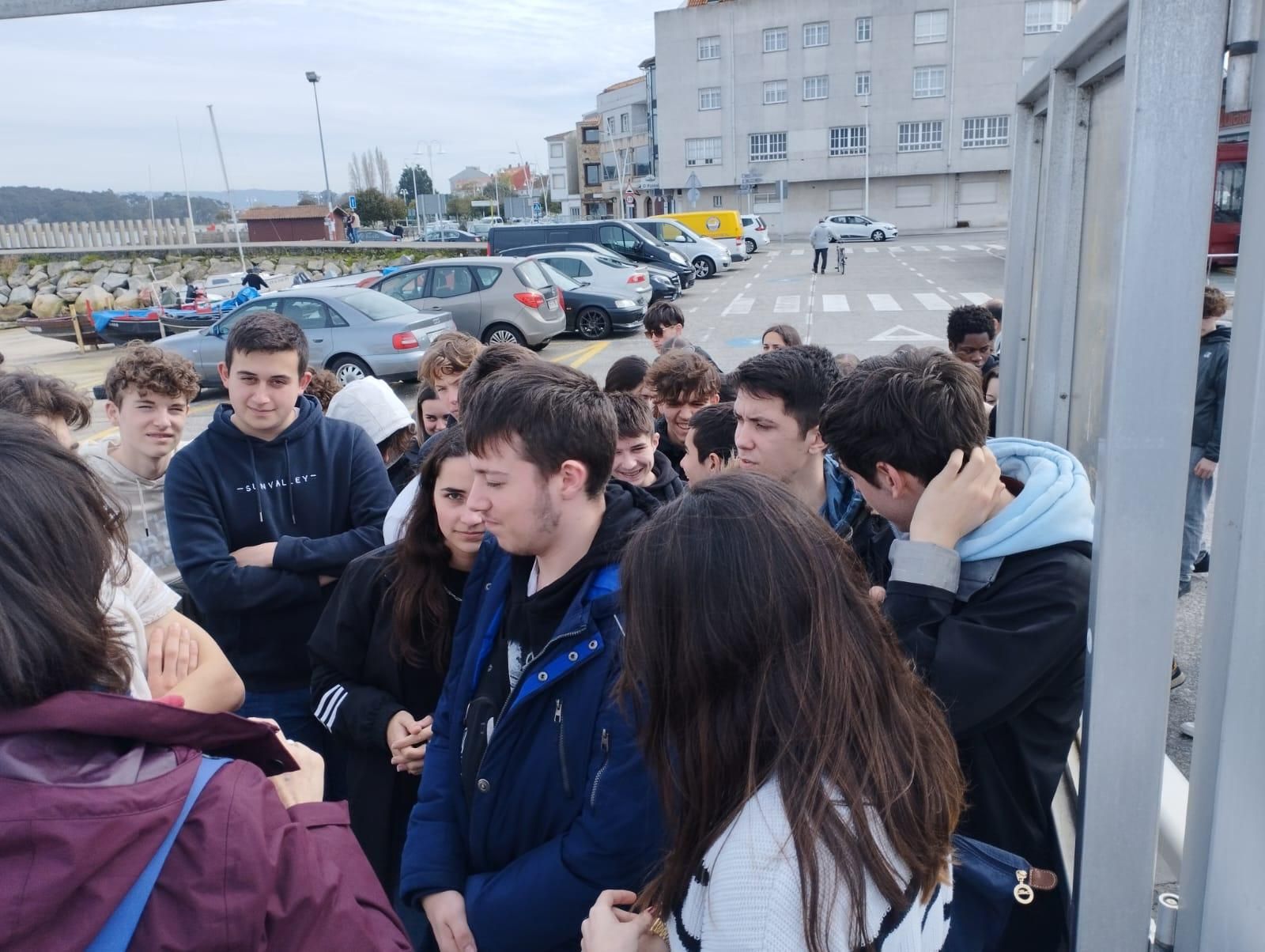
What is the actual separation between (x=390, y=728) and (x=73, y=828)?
53.2 inches

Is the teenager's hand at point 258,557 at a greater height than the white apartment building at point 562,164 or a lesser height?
lesser

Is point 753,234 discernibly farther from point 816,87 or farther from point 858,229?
point 816,87

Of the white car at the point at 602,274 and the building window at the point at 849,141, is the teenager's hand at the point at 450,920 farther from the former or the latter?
the building window at the point at 849,141

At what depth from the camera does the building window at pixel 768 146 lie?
185 feet

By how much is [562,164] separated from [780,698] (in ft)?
312

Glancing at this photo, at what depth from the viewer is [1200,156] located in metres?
1.29

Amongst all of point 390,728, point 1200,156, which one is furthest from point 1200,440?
point 390,728

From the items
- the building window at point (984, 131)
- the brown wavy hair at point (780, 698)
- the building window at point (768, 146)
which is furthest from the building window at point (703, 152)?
the brown wavy hair at point (780, 698)

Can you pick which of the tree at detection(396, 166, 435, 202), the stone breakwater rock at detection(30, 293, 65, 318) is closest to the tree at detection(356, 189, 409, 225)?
the tree at detection(396, 166, 435, 202)

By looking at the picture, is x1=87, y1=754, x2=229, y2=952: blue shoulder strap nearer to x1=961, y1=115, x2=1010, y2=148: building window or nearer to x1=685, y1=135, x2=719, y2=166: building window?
x1=961, y1=115, x2=1010, y2=148: building window

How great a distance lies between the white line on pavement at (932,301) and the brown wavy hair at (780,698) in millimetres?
19947

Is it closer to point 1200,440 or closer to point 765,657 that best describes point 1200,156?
point 765,657

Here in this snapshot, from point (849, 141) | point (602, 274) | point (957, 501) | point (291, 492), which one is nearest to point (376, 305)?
point (602, 274)

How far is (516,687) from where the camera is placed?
1904 mm
